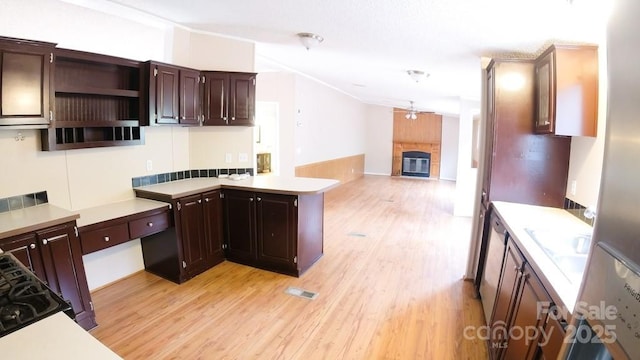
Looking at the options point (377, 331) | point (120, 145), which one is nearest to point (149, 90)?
point (120, 145)

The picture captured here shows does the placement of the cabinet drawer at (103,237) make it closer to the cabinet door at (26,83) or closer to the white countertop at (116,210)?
the white countertop at (116,210)

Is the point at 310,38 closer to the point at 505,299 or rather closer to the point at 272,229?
the point at 272,229

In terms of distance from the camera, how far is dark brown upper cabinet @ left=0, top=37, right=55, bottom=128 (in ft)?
7.29

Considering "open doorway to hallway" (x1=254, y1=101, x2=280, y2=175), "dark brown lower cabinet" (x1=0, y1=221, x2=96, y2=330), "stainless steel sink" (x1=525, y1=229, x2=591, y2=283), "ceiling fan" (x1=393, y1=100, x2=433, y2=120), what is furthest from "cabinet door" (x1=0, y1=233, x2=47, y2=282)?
"ceiling fan" (x1=393, y1=100, x2=433, y2=120)

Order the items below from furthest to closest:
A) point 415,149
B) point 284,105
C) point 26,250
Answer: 1. point 415,149
2. point 284,105
3. point 26,250

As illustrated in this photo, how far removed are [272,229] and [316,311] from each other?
1.01m

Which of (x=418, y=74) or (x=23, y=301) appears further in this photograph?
(x=418, y=74)

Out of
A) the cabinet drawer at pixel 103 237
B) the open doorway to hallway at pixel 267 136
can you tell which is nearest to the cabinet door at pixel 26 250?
the cabinet drawer at pixel 103 237

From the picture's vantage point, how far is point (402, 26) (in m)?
2.38

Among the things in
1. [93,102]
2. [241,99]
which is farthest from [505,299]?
[93,102]

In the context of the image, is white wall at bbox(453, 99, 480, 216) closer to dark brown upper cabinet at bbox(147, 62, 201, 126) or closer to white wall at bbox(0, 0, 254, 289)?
white wall at bbox(0, 0, 254, 289)

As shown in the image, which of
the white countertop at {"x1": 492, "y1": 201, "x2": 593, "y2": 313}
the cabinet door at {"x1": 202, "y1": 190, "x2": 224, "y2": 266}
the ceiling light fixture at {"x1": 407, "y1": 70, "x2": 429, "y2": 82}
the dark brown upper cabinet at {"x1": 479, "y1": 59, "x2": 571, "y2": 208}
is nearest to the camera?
the white countertop at {"x1": 492, "y1": 201, "x2": 593, "y2": 313}

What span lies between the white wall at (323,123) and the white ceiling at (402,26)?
2679mm

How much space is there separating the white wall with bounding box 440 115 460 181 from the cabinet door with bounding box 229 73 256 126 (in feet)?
29.3
